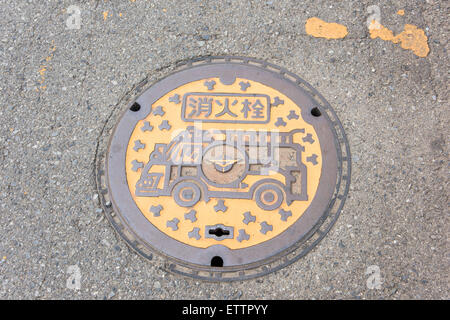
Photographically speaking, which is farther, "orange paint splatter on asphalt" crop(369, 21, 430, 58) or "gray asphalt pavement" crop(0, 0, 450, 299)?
"orange paint splatter on asphalt" crop(369, 21, 430, 58)

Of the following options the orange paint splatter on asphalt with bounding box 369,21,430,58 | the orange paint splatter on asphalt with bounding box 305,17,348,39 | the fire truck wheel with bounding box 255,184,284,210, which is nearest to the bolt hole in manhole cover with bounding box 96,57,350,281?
the fire truck wheel with bounding box 255,184,284,210

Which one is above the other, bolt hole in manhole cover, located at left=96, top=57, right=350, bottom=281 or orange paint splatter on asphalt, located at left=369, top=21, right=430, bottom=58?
orange paint splatter on asphalt, located at left=369, top=21, right=430, bottom=58

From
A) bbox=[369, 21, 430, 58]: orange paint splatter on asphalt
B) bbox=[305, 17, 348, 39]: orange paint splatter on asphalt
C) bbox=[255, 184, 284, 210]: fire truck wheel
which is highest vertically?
bbox=[305, 17, 348, 39]: orange paint splatter on asphalt

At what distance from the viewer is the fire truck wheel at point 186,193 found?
6.03 ft

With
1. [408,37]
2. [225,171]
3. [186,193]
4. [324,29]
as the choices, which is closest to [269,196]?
[225,171]

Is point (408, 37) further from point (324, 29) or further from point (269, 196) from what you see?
point (269, 196)

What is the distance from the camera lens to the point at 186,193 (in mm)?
1854

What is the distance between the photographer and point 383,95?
6.81ft

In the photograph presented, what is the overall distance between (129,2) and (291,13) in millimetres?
1110

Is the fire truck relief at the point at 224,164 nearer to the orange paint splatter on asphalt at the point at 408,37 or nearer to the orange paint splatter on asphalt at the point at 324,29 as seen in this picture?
the orange paint splatter on asphalt at the point at 324,29

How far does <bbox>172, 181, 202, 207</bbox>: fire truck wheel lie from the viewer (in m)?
1.84

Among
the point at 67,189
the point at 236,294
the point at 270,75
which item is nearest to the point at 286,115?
the point at 270,75

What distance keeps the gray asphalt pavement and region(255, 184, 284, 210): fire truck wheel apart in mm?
317

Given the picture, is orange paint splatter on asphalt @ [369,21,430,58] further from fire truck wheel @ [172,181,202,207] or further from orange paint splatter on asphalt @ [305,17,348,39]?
fire truck wheel @ [172,181,202,207]
